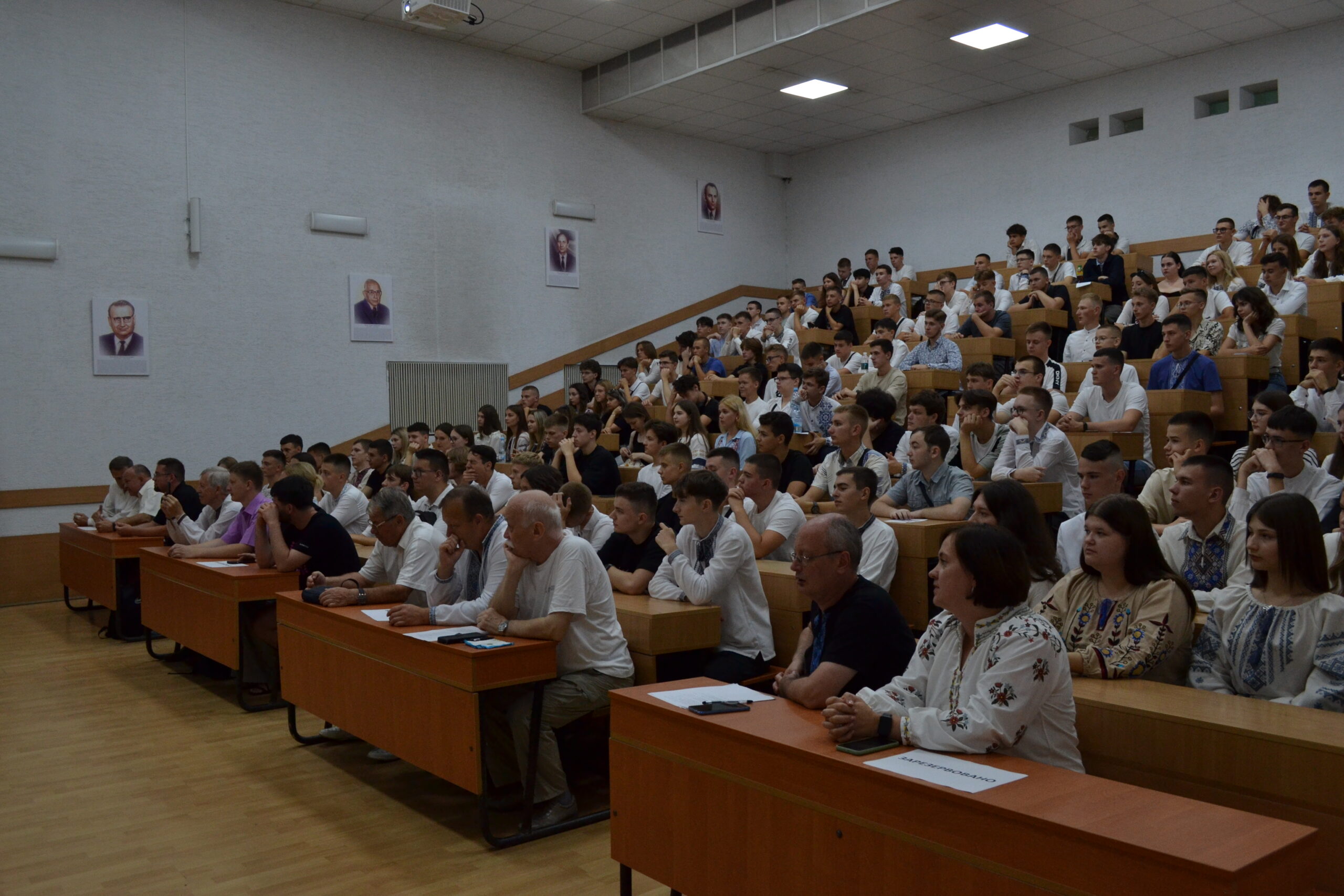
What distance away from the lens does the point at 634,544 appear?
4809mm

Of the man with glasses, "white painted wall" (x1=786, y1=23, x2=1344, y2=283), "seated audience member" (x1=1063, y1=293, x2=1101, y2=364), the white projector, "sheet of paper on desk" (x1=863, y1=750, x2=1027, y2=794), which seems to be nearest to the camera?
"sheet of paper on desk" (x1=863, y1=750, x2=1027, y2=794)

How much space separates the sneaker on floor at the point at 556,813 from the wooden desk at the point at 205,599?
100 inches

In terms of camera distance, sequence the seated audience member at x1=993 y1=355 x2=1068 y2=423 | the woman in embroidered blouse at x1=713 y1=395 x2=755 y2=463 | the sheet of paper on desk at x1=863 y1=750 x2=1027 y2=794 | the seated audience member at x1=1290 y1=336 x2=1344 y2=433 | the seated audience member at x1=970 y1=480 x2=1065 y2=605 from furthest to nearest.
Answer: the woman in embroidered blouse at x1=713 y1=395 x2=755 y2=463, the seated audience member at x1=993 y1=355 x2=1068 y2=423, the seated audience member at x1=1290 y1=336 x2=1344 y2=433, the seated audience member at x1=970 y1=480 x2=1065 y2=605, the sheet of paper on desk at x1=863 y1=750 x2=1027 y2=794

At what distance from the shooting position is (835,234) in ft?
47.5

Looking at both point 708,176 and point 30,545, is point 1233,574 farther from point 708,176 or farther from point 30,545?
point 708,176

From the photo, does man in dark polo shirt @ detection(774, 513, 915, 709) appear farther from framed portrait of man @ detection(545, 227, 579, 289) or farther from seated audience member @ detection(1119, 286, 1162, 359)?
framed portrait of man @ detection(545, 227, 579, 289)

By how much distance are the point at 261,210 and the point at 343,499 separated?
4489 millimetres

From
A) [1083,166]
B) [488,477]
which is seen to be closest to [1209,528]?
[488,477]

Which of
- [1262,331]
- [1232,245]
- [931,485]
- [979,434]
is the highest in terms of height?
[1232,245]

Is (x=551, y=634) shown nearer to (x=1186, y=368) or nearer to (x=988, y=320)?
(x=1186, y=368)

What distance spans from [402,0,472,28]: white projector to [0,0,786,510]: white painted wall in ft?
7.26

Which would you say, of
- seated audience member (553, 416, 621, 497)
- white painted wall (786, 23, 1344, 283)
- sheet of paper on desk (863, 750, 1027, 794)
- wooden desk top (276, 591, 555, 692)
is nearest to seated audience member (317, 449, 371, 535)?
seated audience member (553, 416, 621, 497)

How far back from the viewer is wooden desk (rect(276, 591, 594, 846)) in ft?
12.2

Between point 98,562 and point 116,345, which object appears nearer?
point 98,562
